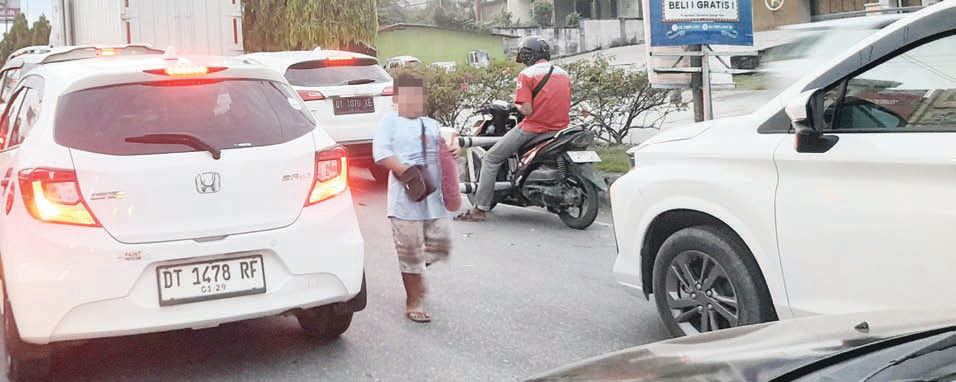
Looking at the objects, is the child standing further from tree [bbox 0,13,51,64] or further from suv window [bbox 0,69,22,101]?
tree [bbox 0,13,51,64]

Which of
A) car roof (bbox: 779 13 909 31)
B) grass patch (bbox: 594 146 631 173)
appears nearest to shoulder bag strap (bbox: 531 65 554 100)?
grass patch (bbox: 594 146 631 173)

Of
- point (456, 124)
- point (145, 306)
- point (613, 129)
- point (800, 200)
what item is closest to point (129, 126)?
point (145, 306)

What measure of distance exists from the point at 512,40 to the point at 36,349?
40933 mm

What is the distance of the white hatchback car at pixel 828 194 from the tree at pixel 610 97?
687 centimetres

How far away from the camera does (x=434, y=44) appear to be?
141 ft

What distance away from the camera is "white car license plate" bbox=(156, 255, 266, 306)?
155 inches

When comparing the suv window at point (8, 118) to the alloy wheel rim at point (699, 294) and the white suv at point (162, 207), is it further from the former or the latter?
the alloy wheel rim at point (699, 294)

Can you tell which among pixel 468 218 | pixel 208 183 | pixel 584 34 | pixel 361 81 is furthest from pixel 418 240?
pixel 584 34

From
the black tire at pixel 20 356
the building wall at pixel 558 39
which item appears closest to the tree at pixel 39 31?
the building wall at pixel 558 39

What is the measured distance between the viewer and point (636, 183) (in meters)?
4.66

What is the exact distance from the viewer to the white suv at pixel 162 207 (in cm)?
385

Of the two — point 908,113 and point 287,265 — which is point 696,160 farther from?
point 287,265

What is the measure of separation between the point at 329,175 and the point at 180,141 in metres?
0.69

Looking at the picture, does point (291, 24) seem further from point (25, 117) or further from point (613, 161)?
point (25, 117)
